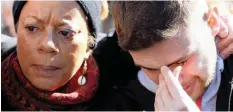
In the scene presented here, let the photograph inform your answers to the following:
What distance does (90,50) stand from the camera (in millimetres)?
1497

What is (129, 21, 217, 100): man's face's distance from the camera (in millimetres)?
1152

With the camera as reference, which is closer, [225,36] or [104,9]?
[225,36]

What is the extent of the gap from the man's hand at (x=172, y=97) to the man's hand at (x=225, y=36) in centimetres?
23

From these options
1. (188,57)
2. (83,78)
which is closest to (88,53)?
(83,78)

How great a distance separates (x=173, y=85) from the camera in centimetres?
109

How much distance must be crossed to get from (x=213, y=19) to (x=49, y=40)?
45cm

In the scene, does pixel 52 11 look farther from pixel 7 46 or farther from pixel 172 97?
pixel 172 97

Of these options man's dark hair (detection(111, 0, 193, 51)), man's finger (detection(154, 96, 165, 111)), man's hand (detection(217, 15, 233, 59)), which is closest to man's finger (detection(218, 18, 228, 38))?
man's hand (detection(217, 15, 233, 59))

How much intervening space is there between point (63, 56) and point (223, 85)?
45 cm

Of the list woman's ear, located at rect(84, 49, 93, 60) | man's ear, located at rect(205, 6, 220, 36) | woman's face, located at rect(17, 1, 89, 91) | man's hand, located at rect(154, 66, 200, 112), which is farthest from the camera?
woman's ear, located at rect(84, 49, 93, 60)

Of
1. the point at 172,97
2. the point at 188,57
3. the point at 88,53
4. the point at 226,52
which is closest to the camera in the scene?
the point at 172,97

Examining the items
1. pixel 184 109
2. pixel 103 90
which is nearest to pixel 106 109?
pixel 103 90

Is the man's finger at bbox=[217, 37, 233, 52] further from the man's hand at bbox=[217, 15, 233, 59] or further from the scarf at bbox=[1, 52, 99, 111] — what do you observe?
the scarf at bbox=[1, 52, 99, 111]

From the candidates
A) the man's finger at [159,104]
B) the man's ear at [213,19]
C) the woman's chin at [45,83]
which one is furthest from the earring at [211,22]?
the woman's chin at [45,83]
